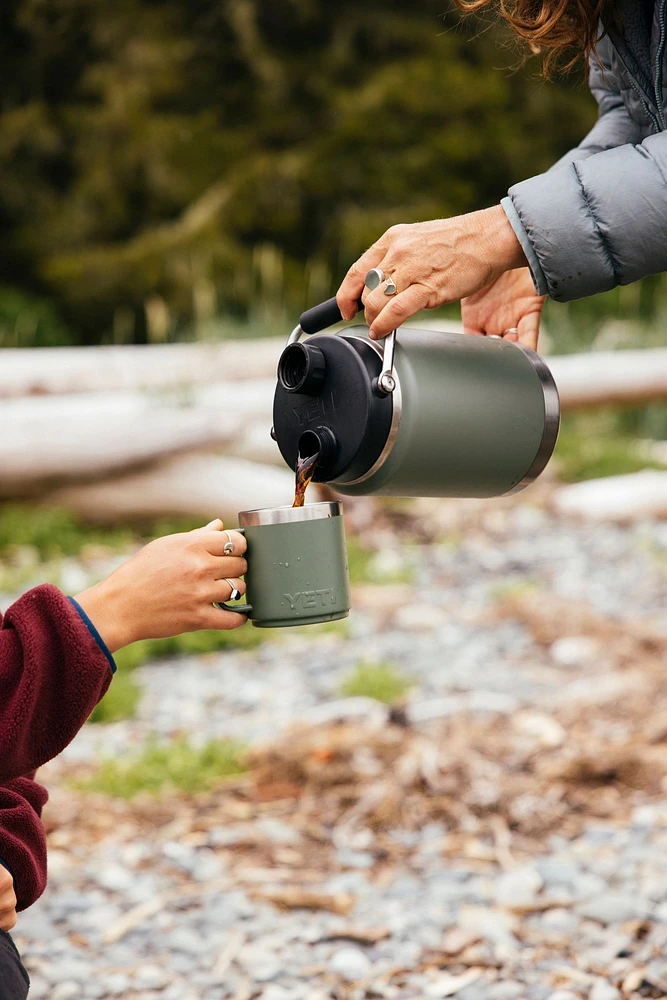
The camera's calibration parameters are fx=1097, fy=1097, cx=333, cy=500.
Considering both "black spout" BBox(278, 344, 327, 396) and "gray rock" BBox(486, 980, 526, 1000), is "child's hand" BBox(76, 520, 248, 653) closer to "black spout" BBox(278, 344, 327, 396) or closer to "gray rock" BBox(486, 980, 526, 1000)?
"black spout" BBox(278, 344, 327, 396)

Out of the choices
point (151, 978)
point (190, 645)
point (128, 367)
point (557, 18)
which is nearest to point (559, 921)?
point (151, 978)

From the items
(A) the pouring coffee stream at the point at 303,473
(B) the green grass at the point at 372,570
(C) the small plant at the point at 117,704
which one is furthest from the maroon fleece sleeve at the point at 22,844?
(B) the green grass at the point at 372,570

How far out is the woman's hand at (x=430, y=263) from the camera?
152 cm

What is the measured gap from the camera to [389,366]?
1488 millimetres

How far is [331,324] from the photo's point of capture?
5.18ft

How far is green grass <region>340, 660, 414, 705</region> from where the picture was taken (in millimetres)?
3432

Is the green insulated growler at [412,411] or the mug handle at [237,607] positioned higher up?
the green insulated growler at [412,411]

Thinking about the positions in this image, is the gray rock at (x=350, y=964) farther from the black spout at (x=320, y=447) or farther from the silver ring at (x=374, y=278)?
the silver ring at (x=374, y=278)

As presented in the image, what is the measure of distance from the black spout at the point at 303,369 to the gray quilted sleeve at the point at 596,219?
34 centimetres

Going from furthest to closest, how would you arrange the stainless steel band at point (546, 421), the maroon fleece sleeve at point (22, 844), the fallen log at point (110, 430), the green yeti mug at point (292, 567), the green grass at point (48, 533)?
1. the green grass at point (48, 533)
2. the fallen log at point (110, 430)
3. the stainless steel band at point (546, 421)
4. the maroon fleece sleeve at point (22, 844)
5. the green yeti mug at point (292, 567)

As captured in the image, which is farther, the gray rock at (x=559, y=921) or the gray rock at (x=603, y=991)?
the gray rock at (x=559, y=921)

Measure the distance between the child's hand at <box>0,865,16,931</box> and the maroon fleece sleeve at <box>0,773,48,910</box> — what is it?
0.03m

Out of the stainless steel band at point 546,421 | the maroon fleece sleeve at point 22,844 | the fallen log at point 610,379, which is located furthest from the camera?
the fallen log at point 610,379

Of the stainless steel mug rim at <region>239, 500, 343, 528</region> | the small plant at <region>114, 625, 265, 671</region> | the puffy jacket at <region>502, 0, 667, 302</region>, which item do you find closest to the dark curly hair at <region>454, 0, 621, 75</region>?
the puffy jacket at <region>502, 0, 667, 302</region>
